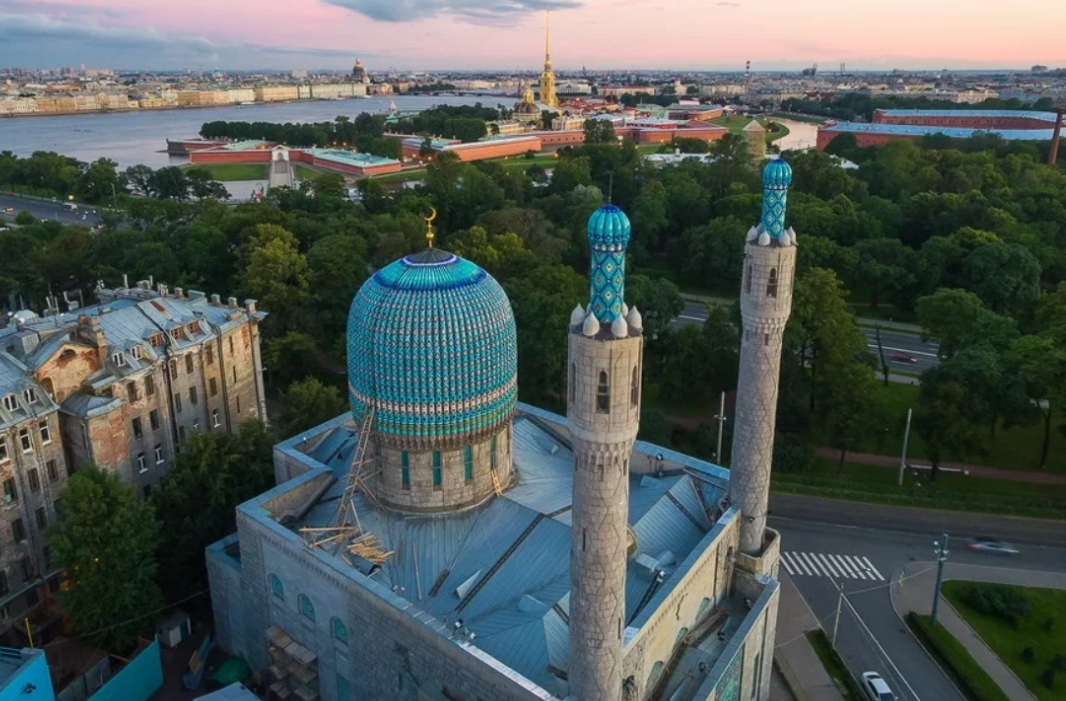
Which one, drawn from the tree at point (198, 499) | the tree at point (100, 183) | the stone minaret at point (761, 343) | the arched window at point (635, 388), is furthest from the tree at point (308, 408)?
the tree at point (100, 183)

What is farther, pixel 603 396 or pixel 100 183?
pixel 100 183

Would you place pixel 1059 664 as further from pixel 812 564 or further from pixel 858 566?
pixel 812 564

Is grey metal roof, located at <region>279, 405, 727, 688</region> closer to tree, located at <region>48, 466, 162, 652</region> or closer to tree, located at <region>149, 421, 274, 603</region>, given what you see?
tree, located at <region>149, 421, 274, 603</region>

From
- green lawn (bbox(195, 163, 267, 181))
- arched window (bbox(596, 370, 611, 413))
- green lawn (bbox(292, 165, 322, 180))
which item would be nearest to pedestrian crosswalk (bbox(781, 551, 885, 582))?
arched window (bbox(596, 370, 611, 413))

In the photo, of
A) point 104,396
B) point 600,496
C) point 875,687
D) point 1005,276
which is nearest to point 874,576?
point 875,687

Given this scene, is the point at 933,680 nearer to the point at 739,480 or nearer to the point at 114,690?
the point at 739,480

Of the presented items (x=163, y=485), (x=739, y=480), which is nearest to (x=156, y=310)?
(x=163, y=485)
